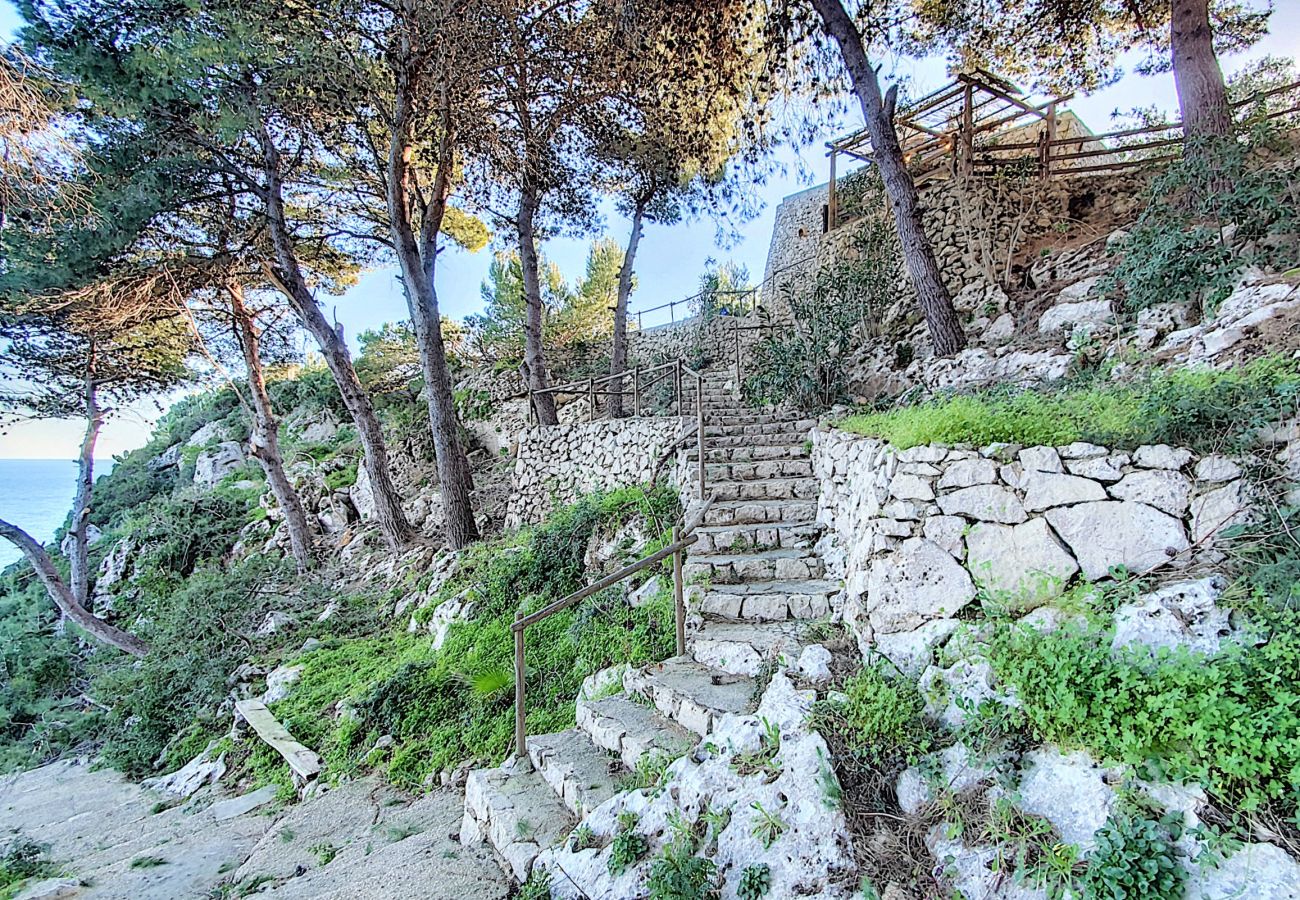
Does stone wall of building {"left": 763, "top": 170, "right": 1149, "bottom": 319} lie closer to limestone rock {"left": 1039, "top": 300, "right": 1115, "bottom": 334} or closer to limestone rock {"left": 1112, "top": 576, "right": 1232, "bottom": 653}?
limestone rock {"left": 1039, "top": 300, "right": 1115, "bottom": 334}

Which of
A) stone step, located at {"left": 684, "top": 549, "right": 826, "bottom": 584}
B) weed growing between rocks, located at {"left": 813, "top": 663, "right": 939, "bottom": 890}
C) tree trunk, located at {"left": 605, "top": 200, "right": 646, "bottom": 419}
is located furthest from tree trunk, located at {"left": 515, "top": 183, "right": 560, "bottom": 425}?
weed growing between rocks, located at {"left": 813, "top": 663, "right": 939, "bottom": 890}

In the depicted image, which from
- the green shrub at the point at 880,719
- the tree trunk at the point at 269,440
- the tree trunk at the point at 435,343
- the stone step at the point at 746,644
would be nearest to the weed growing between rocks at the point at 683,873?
the green shrub at the point at 880,719

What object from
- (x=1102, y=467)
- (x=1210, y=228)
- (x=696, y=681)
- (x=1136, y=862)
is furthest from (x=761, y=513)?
(x=1210, y=228)

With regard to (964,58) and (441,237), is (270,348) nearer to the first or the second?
(441,237)

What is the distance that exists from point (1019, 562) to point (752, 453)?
3756mm

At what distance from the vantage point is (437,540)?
9328 mm

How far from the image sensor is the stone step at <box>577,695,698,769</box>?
3.18 meters

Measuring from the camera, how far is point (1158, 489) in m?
2.40

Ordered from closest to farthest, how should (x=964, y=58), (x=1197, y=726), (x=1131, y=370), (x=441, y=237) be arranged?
1. (x=1197, y=726)
2. (x=1131, y=370)
3. (x=964, y=58)
4. (x=441, y=237)

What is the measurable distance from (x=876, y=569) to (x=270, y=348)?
46.1ft

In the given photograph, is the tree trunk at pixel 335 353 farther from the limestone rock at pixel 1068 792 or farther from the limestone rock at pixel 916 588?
the limestone rock at pixel 1068 792

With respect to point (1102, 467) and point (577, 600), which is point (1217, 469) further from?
point (577, 600)

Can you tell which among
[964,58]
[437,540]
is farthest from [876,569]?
[964,58]

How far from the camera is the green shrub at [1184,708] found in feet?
5.25
